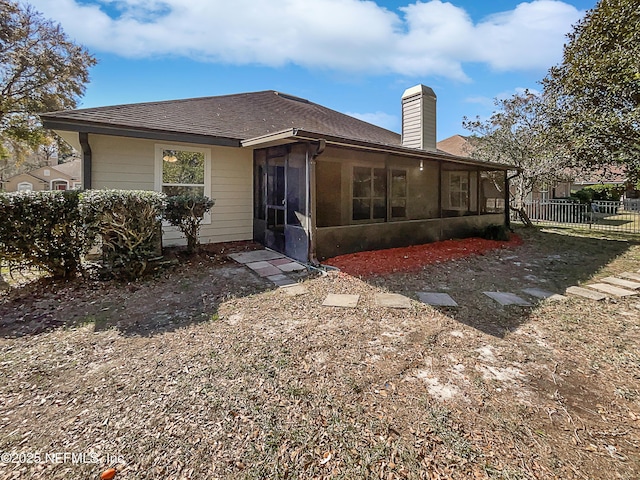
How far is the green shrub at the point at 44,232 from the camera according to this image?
445 cm

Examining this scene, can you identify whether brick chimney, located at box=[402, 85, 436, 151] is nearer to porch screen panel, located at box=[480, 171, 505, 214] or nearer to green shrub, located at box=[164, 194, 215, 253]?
porch screen panel, located at box=[480, 171, 505, 214]

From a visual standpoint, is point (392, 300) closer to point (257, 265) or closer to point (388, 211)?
point (257, 265)

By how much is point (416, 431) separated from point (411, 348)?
1.15m

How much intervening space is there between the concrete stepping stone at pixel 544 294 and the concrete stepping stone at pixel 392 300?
2.13 metres

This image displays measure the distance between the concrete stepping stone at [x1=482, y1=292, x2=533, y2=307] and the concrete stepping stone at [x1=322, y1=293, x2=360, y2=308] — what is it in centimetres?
206

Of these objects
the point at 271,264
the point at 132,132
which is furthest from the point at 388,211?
the point at 132,132

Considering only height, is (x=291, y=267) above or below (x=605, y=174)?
below

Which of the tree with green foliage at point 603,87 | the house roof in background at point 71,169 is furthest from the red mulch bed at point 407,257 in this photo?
the house roof in background at point 71,169

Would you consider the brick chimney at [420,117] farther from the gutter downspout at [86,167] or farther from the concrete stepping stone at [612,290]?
the gutter downspout at [86,167]

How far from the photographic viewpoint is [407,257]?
7098 mm

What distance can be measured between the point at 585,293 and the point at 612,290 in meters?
0.59

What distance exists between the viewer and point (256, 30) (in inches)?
373

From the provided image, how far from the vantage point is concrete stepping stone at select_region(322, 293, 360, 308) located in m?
4.33

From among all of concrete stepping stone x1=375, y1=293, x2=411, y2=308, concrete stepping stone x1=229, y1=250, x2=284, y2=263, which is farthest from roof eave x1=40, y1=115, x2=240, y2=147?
concrete stepping stone x1=375, y1=293, x2=411, y2=308
